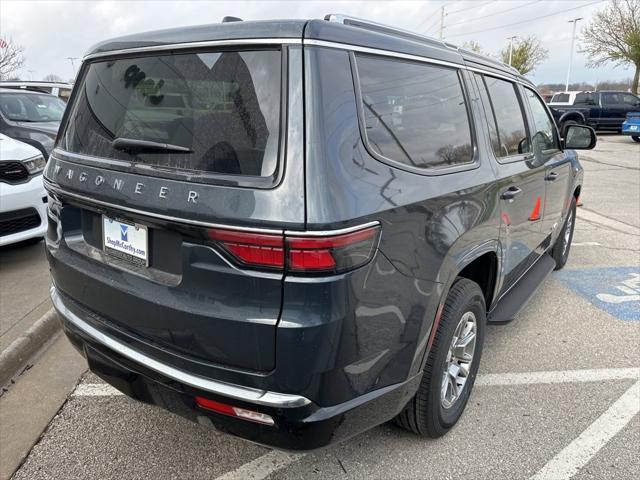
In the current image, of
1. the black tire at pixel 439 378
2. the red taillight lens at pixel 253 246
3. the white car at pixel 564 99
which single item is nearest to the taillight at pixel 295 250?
the red taillight lens at pixel 253 246

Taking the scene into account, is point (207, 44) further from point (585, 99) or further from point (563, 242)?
point (585, 99)

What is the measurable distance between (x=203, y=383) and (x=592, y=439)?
205 cm

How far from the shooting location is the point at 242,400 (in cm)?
172

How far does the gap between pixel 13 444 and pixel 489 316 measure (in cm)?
280

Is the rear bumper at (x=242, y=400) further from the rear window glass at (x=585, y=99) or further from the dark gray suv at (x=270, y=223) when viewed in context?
the rear window glass at (x=585, y=99)

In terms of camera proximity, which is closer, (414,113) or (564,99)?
(414,113)

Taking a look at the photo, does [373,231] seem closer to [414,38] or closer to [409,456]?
[414,38]

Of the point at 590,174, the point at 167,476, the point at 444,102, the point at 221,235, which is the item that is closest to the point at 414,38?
the point at 444,102

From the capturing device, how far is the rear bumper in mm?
1712

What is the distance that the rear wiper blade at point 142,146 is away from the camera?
1.84 meters

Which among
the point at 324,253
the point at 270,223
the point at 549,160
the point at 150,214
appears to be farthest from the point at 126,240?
the point at 549,160

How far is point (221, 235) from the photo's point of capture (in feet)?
5.41

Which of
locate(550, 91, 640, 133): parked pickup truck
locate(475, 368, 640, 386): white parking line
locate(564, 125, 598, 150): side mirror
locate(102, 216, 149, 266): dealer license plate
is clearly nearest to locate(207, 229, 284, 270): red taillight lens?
locate(102, 216, 149, 266): dealer license plate

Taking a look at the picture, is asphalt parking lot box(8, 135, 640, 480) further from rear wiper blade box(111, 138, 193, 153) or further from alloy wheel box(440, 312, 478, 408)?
rear wiper blade box(111, 138, 193, 153)
